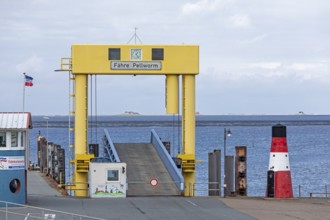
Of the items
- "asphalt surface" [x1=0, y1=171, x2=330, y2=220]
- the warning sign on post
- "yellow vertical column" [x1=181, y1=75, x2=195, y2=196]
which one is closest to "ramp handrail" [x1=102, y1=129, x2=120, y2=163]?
the warning sign on post

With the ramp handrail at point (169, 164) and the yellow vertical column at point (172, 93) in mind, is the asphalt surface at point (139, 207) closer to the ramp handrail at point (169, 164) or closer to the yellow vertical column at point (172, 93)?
the ramp handrail at point (169, 164)

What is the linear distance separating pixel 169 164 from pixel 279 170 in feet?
22.7

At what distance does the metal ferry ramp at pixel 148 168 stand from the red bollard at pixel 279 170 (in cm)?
436

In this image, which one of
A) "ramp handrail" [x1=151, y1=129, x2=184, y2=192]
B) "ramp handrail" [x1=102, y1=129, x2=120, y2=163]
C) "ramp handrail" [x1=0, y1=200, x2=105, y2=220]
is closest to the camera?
"ramp handrail" [x1=0, y1=200, x2=105, y2=220]

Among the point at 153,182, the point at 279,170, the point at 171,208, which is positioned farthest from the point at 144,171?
the point at 171,208

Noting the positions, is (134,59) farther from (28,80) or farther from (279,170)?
(279,170)

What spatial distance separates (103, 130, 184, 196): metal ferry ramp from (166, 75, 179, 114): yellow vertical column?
243cm

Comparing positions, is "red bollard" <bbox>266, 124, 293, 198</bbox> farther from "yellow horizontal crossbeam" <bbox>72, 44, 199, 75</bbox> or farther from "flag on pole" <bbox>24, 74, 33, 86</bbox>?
"flag on pole" <bbox>24, 74, 33, 86</bbox>

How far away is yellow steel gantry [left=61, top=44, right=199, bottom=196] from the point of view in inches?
1799

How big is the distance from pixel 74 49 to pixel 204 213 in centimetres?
1422

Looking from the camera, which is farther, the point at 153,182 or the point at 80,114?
the point at 80,114

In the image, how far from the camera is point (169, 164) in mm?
46125

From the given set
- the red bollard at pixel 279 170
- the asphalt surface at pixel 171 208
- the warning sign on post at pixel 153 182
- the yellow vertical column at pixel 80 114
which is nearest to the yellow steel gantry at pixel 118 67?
the yellow vertical column at pixel 80 114

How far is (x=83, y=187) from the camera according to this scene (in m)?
45.8
